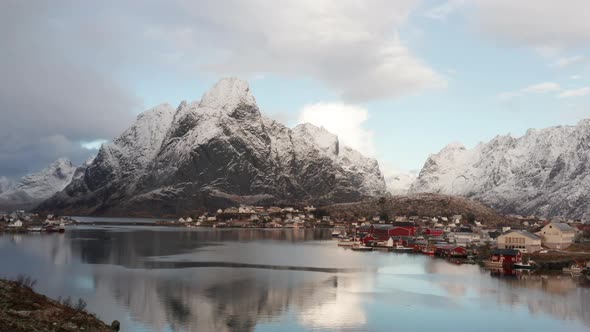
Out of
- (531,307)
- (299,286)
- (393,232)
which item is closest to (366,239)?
(393,232)

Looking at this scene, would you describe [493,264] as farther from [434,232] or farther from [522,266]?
[434,232]

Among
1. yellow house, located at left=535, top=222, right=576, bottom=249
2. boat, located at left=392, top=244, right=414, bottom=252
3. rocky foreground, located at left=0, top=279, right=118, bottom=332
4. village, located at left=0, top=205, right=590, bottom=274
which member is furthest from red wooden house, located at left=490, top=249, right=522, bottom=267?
rocky foreground, located at left=0, top=279, right=118, bottom=332

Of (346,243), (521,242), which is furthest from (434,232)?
(521,242)

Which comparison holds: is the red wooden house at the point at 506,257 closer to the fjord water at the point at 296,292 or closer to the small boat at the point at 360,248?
the fjord water at the point at 296,292

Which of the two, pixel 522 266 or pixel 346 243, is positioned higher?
pixel 346 243

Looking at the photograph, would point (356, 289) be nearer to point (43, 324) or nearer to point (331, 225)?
point (43, 324)

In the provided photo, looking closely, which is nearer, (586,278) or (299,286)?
(299,286)
